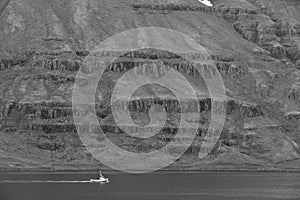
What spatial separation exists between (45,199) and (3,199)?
37.2 ft

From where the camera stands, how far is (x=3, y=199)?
194250 millimetres

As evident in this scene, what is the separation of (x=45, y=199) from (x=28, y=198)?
447 centimetres

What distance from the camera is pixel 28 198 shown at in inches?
7864

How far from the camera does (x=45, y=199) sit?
19962 cm

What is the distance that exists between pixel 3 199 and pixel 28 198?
7782 millimetres
